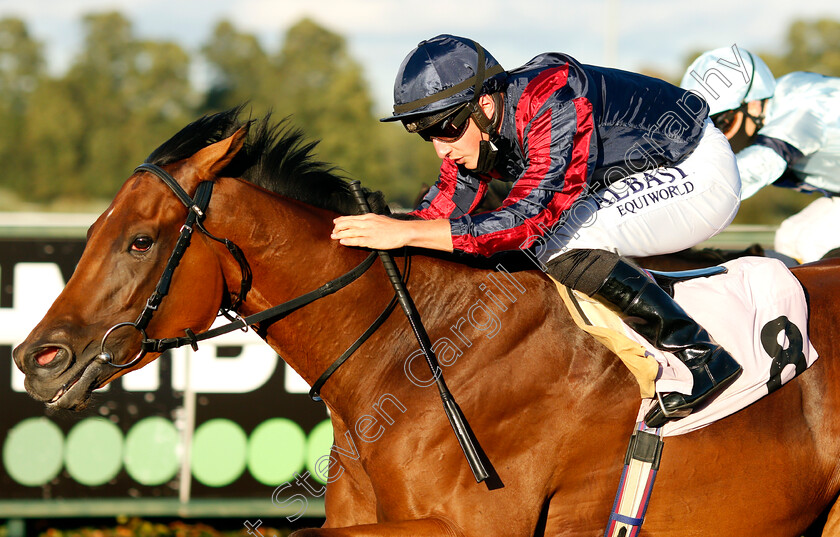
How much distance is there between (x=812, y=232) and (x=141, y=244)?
3153mm

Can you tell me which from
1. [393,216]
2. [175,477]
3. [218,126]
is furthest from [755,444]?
[175,477]

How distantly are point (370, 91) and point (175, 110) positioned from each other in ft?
39.0

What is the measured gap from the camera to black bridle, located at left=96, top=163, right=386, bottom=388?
105 inches

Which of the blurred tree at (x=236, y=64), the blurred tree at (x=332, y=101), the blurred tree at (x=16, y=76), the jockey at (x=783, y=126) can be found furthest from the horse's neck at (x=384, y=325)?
the blurred tree at (x=236, y=64)

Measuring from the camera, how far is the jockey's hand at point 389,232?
9.12ft

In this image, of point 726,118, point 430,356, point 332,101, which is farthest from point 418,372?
point 332,101

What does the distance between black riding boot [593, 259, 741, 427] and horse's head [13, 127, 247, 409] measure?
4.23 ft

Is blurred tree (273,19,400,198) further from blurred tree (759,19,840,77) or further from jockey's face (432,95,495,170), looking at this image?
jockey's face (432,95,495,170)

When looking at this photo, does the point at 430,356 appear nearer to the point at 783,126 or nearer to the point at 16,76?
the point at 783,126

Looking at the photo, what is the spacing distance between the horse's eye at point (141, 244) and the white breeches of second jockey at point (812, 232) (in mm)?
3101

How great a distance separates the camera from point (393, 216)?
3090mm

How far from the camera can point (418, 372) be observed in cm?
287

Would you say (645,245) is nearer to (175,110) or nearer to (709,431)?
(709,431)

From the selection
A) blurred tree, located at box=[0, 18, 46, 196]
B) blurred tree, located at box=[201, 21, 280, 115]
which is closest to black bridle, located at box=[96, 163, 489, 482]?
blurred tree, located at box=[0, 18, 46, 196]
